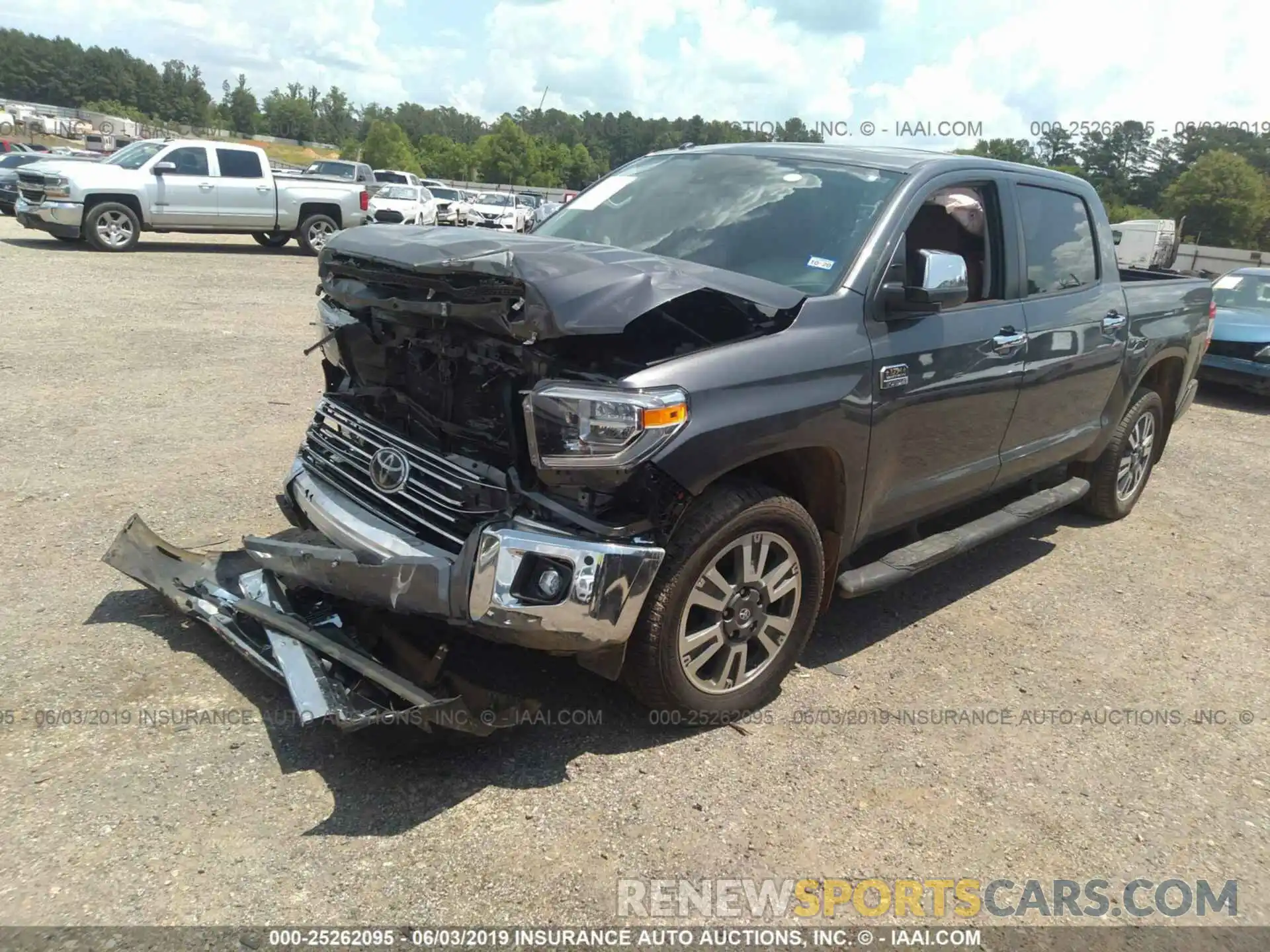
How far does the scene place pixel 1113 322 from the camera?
5281 mm

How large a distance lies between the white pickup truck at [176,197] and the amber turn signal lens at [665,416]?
43.7 feet

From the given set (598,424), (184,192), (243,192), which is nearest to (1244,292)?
(598,424)

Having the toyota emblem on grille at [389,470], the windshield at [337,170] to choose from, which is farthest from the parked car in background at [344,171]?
the toyota emblem on grille at [389,470]

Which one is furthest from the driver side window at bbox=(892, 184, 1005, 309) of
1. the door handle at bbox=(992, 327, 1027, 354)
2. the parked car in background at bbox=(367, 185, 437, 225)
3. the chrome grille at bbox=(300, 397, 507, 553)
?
the parked car in background at bbox=(367, 185, 437, 225)

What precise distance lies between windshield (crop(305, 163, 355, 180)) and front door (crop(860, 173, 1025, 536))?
23.2 metres

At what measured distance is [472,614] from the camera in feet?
9.63

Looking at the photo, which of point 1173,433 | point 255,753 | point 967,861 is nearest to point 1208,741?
point 967,861

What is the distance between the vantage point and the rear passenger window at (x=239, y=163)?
17469 mm

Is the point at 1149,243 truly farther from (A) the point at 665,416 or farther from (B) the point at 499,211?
(A) the point at 665,416

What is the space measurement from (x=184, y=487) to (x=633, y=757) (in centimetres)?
329

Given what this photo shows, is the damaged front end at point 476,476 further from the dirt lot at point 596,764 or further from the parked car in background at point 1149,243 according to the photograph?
the parked car in background at point 1149,243

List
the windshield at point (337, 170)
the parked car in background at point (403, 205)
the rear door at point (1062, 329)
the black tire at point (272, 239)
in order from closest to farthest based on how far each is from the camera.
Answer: the rear door at point (1062, 329) → the black tire at point (272, 239) → the parked car in background at point (403, 205) → the windshield at point (337, 170)

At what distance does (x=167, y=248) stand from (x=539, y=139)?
65896 mm

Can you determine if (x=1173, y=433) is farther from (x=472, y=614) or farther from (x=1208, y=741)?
(x=472, y=614)
